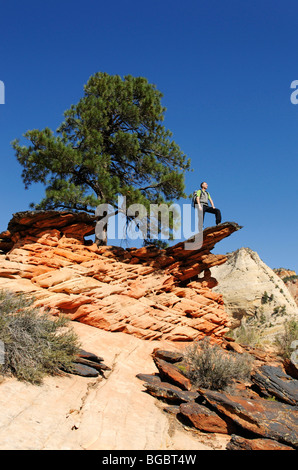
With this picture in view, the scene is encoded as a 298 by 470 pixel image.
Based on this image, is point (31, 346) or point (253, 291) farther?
point (253, 291)

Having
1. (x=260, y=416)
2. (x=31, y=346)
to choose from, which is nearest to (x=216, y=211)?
(x=260, y=416)

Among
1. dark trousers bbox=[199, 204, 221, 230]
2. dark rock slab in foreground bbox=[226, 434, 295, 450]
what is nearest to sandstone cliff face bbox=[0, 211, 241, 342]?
dark trousers bbox=[199, 204, 221, 230]

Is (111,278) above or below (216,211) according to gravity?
below

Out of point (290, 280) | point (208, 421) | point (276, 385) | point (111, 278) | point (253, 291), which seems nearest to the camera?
point (208, 421)

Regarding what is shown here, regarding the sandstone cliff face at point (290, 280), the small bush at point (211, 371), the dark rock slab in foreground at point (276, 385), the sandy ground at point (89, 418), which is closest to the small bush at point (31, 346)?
the sandy ground at point (89, 418)

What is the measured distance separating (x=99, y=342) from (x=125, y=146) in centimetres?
901

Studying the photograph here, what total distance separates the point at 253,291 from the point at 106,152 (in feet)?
55.6

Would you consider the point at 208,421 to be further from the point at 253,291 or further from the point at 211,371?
the point at 253,291

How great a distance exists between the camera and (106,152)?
1628 centimetres

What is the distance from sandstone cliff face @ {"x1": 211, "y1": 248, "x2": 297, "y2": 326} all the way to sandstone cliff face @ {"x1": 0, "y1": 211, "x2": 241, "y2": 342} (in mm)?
12302

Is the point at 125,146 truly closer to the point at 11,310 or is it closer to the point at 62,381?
the point at 11,310

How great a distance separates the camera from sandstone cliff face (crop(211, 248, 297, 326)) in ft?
83.7

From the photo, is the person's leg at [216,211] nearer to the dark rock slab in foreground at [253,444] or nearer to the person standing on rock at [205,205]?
the person standing on rock at [205,205]

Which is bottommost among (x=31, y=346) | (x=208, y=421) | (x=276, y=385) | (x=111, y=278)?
(x=276, y=385)
